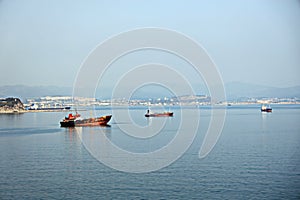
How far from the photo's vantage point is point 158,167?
1805 centimetres

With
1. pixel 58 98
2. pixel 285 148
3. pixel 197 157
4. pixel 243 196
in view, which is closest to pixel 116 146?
pixel 197 157

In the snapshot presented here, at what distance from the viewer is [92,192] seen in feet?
45.5

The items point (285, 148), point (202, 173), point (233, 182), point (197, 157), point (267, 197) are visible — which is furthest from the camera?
point (285, 148)

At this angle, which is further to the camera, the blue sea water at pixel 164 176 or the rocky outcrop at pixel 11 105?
the rocky outcrop at pixel 11 105

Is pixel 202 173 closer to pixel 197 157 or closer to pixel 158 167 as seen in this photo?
pixel 158 167

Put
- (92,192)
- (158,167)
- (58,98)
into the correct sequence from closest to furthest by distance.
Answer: (92,192) < (158,167) < (58,98)

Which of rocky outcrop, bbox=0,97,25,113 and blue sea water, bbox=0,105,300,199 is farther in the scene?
rocky outcrop, bbox=0,97,25,113

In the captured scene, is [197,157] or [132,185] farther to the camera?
[197,157]

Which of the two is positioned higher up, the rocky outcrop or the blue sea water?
the rocky outcrop

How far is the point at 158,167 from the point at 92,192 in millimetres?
4771

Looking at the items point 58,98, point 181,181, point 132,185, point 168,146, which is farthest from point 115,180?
point 58,98

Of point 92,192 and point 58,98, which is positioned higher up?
point 58,98

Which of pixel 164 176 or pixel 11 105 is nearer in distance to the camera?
pixel 164 176

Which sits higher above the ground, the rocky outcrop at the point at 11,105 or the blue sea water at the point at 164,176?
the rocky outcrop at the point at 11,105
